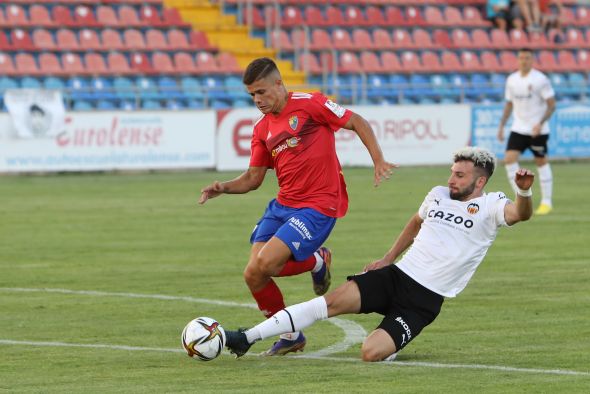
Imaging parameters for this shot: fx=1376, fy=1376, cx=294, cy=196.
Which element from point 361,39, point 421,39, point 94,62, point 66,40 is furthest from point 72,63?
point 421,39

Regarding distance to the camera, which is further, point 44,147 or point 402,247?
point 44,147

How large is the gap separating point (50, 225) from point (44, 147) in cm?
945

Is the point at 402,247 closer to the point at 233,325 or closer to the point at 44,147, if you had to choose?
the point at 233,325

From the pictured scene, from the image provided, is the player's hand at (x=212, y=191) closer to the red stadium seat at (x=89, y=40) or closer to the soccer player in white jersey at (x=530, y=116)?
the soccer player in white jersey at (x=530, y=116)

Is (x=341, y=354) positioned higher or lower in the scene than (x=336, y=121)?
lower

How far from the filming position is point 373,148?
936cm

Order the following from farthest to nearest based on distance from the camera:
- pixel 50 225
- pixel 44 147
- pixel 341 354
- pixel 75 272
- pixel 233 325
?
pixel 44 147 < pixel 50 225 < pixel 75 272 < pixel 233 325 < pixel 341 354

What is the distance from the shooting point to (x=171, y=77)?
111 ft

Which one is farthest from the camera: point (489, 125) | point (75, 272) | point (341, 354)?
point (489, 125)

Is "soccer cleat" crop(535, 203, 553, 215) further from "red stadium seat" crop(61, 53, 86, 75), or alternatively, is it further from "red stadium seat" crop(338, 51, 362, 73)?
"red stadium seat" crop(338, 51, 362, 73)

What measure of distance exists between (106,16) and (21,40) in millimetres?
2650

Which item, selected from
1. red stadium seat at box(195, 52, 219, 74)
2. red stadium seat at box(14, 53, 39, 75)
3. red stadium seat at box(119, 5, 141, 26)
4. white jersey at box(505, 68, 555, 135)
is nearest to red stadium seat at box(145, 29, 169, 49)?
red stadium seat at box(119, 5, 141, 26)

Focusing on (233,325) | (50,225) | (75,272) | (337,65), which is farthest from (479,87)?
(233,325)

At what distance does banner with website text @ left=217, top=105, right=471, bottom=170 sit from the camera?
99.3 ft
